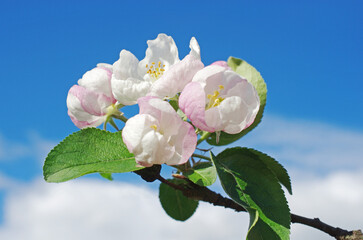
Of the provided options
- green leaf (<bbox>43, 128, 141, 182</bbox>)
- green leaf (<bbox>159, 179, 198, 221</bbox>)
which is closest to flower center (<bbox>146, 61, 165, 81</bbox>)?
green leaf (<bbox>43, 128, 141, 182</bbox>)

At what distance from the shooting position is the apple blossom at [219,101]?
1087 mm

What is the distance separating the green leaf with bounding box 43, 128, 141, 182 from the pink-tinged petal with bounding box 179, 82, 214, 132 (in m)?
0.20

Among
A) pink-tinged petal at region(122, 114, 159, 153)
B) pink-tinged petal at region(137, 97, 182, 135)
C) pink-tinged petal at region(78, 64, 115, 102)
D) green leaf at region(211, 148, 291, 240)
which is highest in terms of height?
pink-tinged petal at region(78, 64, 115, 102)

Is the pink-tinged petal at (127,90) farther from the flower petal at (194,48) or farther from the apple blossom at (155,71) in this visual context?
the flower petal at (194,48)

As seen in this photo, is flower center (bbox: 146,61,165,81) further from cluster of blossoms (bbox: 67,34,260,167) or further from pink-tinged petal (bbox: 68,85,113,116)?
pink-tinged petal (bbox: 68,85,113,116)

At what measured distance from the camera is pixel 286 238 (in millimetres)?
1095

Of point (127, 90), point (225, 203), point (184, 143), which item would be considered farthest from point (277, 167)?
point (127, 90)

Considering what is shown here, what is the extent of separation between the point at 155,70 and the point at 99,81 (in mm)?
192

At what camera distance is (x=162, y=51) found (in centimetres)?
141

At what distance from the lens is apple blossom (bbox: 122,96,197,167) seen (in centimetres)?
107

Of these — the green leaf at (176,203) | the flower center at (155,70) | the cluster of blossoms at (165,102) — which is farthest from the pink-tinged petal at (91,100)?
the green leaf at (176,203)

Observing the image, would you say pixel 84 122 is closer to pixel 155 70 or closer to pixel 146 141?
pixel 155 70

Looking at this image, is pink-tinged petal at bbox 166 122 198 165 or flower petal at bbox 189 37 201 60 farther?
flower petal at bbox 189 37 201 60

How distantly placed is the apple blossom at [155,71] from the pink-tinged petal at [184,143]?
134mm
